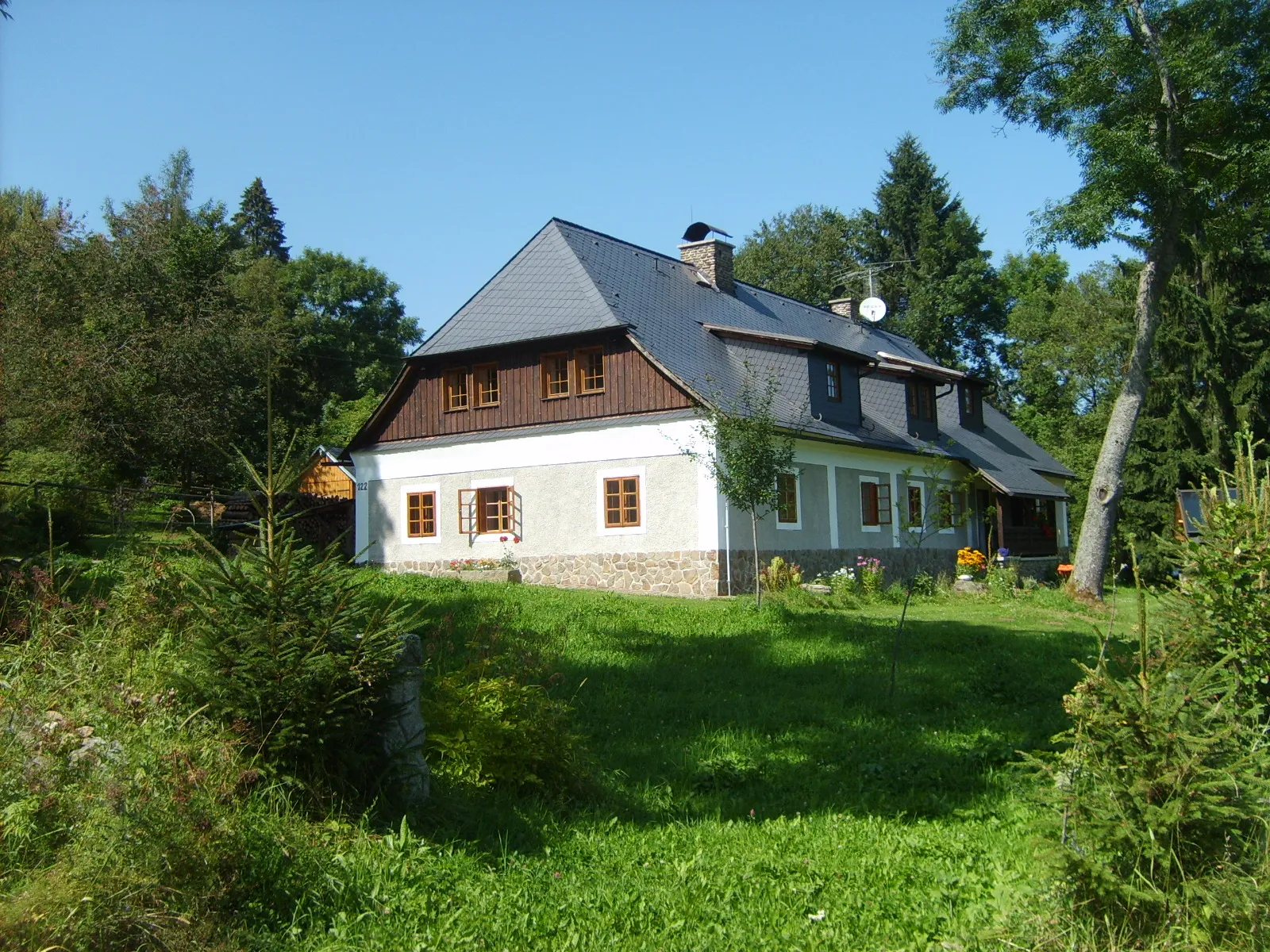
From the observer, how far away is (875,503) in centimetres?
2430

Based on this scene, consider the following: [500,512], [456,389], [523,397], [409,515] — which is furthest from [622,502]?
[409,515]

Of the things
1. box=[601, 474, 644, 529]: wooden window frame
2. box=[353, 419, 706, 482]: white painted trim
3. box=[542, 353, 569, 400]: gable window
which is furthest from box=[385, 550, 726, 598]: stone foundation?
box=[542, 353, 569, 400]: gable window

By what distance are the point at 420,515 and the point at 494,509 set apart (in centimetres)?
211

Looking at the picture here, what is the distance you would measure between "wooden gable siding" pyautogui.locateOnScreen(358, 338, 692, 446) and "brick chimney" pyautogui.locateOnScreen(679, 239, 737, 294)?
5970 millimetres

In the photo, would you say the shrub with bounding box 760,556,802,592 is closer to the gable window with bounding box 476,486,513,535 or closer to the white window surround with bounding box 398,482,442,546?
the gable window with bounding box 476,486,513,535

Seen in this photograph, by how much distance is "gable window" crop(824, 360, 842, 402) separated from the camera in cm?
2320

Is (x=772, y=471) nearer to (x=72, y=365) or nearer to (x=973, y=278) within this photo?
(x=72, y=365)

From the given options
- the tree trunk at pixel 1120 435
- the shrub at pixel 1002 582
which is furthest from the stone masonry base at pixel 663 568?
the tree trunk at pixel 1120 435

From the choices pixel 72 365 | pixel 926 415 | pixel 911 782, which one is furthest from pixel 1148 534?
pixel 72 365

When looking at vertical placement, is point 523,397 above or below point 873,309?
below

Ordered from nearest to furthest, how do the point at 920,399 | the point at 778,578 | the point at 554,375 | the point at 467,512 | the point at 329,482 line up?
the point at 778,578 < the point at 554,375 < the point at 467,512 < the point at 920,399 < the point at 329,482

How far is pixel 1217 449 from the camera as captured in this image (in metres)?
26.0

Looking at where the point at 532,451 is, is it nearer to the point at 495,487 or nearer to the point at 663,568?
the point at 495,487

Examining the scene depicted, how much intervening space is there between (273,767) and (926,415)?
24.8 metres
